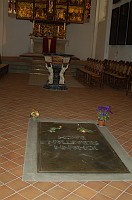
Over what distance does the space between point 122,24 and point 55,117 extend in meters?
8.37

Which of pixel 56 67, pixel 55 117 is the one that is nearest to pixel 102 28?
pixel 56 67

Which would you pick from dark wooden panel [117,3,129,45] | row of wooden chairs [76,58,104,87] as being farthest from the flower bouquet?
dark wooden panel [117,3,129,45]

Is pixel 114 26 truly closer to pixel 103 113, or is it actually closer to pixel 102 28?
pixel 102 28

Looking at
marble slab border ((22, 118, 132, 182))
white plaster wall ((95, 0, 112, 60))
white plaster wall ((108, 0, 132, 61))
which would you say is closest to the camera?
marble slab border ((22, 118, 132, 182))

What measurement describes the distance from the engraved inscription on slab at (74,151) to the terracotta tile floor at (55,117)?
29 centimetres

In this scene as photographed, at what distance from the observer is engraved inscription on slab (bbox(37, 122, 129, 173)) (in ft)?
11.3

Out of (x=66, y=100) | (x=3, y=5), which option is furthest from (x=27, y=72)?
(x=66, y=100)

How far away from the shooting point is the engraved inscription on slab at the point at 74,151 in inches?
136

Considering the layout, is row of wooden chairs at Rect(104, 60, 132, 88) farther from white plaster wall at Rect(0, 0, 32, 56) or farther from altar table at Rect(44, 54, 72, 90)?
white plaster wall at Rect(0, 0, 32, 56)

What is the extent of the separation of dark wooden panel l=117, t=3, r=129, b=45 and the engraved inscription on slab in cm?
821

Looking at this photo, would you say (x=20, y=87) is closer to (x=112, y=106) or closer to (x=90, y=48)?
(x=112, y=106)

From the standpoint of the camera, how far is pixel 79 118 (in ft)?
19.3

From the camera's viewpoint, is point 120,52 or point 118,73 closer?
point 118,73

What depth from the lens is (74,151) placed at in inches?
154
